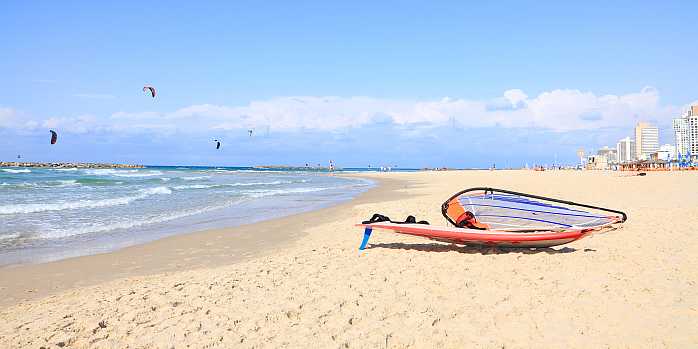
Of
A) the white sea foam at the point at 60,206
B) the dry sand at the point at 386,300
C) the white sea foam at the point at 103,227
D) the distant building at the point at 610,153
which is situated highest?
the distant building at the point at 610,153

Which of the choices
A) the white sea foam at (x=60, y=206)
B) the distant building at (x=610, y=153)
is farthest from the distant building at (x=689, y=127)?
the white sea foam at (x=60, y=206)

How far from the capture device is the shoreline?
18.5ft

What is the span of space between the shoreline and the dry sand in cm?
6

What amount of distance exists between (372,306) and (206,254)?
418 cm

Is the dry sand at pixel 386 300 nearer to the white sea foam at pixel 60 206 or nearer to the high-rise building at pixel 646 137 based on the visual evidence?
the white sea foam at pixel 60 206

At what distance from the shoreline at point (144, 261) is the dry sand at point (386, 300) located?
0.06 meters

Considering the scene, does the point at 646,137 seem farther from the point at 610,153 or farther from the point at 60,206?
the point at 60,206

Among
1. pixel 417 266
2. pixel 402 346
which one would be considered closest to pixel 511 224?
pixel 417 266

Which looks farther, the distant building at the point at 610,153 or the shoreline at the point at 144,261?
the distant building at the point at 610,153

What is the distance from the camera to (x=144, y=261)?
278 inches

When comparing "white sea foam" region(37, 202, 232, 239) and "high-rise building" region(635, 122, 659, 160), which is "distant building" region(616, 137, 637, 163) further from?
"white sea foam" region(37, 202, 232, 239)

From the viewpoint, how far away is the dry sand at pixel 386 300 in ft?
11.9

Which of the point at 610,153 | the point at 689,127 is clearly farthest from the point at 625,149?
the point at 689,127

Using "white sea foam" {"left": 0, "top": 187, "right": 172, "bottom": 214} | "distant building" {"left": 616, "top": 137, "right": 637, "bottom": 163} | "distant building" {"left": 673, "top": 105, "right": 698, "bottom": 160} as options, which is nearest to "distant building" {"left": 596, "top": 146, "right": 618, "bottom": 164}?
"distant building" {"left": 616, "top": 137, "right": 637, "bottom": 163}
